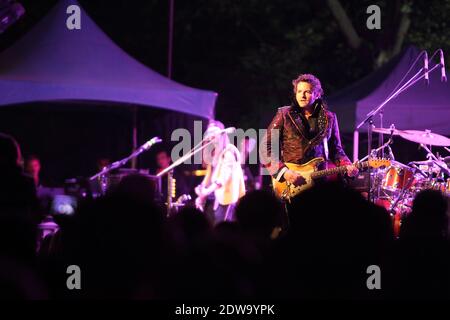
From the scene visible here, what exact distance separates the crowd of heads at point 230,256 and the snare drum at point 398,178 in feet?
19.4

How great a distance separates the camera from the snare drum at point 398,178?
33.6 feet

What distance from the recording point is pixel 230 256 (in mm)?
3502

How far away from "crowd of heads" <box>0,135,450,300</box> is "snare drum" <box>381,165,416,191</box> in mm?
5910

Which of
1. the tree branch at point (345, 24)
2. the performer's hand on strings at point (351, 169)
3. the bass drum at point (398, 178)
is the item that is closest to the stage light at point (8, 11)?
the performer's hand on strings at point (351, 169)

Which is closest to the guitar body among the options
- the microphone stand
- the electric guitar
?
the electric guitar

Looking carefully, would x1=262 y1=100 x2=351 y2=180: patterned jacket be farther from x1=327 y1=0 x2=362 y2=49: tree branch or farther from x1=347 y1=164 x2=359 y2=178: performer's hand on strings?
x1=327 y1=0 x2=362 y2=49: tree branch

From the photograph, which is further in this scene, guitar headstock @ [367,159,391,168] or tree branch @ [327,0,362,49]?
tree branch @ [327,0,362,49]

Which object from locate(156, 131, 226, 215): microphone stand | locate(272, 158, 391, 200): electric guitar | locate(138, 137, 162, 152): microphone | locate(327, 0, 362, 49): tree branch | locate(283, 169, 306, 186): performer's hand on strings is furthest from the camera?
locate(327, 0, 362, 49): tree branch

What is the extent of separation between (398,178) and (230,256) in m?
7.26

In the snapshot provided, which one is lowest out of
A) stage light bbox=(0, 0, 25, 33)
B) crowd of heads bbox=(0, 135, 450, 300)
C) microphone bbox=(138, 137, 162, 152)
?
crowd of heads bbox=(0, 135, 450, 300)

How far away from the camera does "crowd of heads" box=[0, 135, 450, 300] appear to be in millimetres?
3289

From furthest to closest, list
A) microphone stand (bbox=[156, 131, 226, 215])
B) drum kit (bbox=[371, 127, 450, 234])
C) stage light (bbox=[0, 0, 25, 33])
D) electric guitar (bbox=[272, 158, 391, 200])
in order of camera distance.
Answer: microphone stand (bbox=[156, 131, 226, 215]), drum kit (bbox=[371, 127, 450, 234]), stage light (bbox=[0, 0, 25, 33]), electric guitar (bbox=[272, 158, 391, 200])

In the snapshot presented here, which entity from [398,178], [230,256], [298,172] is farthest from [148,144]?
[230,256]

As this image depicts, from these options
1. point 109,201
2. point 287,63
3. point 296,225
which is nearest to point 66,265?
point 109,201
